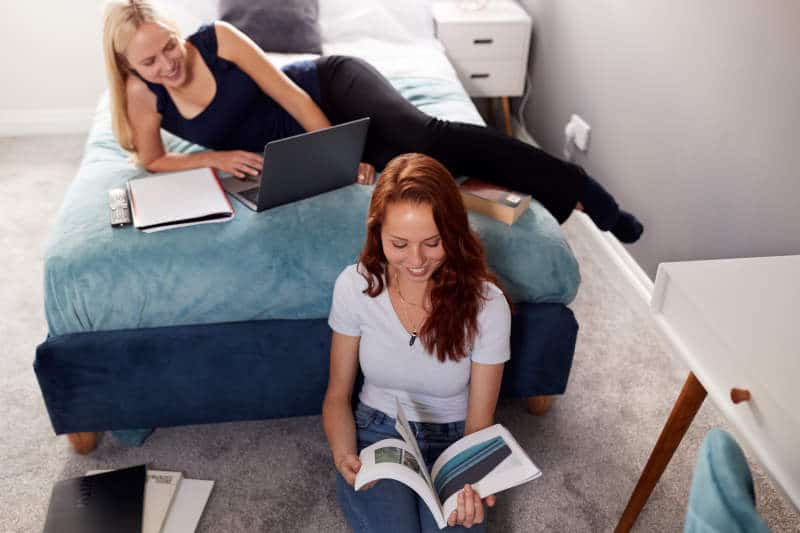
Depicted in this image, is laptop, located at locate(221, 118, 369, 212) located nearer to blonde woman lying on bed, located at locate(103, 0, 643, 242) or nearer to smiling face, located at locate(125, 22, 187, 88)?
blonde woman lying on bed, located at locate(103, 0, 643, 242)

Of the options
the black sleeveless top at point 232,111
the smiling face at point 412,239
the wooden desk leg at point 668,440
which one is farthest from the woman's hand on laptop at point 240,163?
the wooden desk leg at point 668,440

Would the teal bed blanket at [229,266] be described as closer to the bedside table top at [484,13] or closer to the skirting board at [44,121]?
the bedside table top at [484,13]

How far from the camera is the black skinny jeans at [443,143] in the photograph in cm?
Answer: 185

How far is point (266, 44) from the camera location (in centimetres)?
271

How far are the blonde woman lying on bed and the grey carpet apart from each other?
410 millimetres

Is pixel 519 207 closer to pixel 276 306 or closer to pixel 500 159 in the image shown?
pixel 500 159

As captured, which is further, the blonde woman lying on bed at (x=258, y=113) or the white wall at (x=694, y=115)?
the blonde woman lying on bed at (x=258, y=113)

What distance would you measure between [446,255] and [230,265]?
1.85ft

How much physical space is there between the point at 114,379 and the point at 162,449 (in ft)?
0.85

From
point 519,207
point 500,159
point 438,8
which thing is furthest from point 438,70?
point 519,207

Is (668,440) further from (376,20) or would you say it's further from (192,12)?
(192,12)

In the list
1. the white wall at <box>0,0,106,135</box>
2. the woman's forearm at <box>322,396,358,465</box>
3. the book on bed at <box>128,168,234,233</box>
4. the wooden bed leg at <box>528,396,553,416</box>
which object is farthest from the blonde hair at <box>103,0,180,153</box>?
the white wall at <box>0,0,106,135</box>

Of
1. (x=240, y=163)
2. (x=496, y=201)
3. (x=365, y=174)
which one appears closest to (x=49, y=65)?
(x=240, y=163)

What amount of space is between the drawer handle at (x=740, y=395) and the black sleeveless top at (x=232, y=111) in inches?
55.3
